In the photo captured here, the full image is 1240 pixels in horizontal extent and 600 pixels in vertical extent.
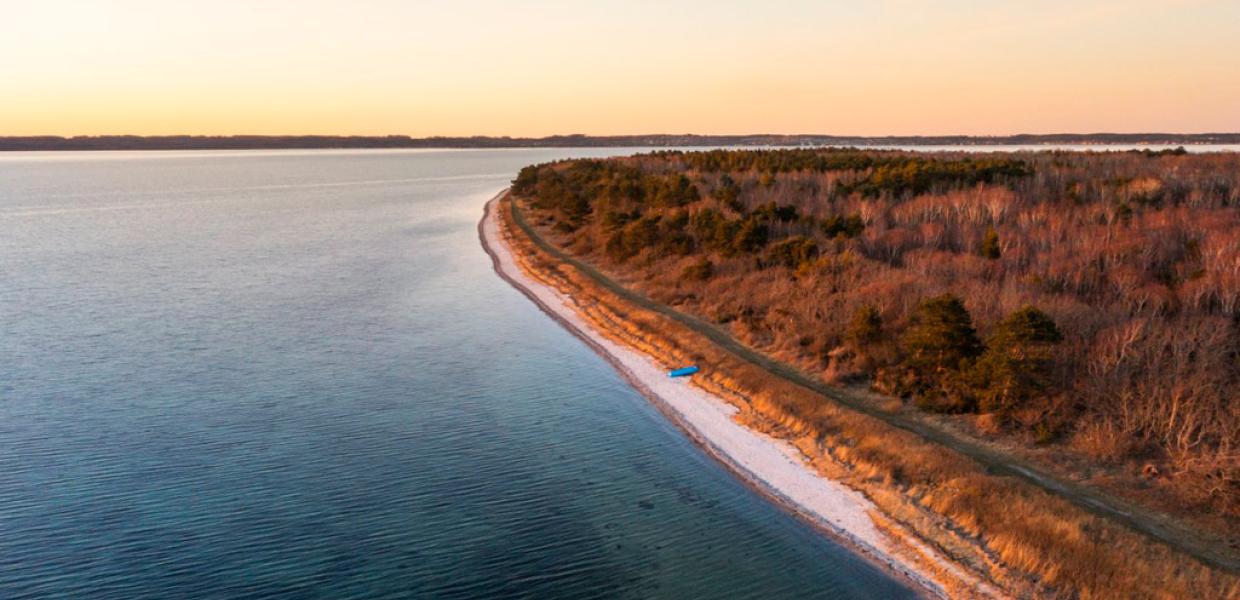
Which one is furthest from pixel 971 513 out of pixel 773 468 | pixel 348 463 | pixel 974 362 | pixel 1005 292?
pixel 348 463

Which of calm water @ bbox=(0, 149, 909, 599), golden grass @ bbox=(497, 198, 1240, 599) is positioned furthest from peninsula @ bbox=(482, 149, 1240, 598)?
calm water @ bbox=(0, 149, 909, 599)

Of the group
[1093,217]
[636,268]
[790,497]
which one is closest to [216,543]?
[790,497]

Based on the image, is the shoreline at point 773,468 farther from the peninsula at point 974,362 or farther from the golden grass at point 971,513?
the golden grass at point 971,513

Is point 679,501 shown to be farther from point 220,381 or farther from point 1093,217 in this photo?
point 1093,217

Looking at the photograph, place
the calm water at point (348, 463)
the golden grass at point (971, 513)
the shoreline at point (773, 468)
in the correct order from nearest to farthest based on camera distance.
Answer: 1. the golden grass at point (971, 513)
2. the calm water at point (348, 463)
3. the shoreline at point (773, 468)

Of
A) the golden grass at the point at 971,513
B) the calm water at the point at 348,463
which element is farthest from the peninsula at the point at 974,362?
the calm water at the point at 348,463
